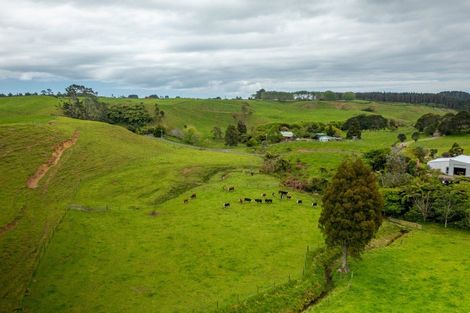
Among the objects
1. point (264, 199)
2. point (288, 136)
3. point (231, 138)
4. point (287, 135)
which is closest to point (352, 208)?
point (264, 199)

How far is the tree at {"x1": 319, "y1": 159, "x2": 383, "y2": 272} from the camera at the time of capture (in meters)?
42.0

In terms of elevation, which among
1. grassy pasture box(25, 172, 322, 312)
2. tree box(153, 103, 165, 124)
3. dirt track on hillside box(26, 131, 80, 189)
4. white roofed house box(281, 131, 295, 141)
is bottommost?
grassy pasture box(25, 172, 322, 312)

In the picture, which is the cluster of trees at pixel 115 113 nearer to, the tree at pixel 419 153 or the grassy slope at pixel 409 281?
the tree at pixel 419 153

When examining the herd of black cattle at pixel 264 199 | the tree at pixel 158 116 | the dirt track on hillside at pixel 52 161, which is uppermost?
the tree at pixel 158 116

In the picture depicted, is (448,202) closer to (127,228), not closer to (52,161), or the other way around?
(127,228)

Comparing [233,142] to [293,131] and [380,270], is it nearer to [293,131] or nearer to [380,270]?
[293,131]

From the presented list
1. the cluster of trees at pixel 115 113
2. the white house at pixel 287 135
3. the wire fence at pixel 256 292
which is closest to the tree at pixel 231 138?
the white house at pixel 287 135

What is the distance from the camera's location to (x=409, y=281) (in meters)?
42.6

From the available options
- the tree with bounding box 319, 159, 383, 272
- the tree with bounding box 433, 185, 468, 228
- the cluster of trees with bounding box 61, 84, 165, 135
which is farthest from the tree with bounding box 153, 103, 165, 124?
the tree with bounding box 319, 159, 383, 272

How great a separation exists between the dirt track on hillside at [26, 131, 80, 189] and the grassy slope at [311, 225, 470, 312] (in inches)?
2309

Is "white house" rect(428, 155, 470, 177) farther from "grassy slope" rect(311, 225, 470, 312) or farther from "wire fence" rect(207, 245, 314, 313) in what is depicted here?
"wire fence" rect(207, 245, 314, 313)

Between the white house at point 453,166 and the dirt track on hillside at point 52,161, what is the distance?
3196 inches

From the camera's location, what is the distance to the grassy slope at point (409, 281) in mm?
37906

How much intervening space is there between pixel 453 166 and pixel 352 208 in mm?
58692
